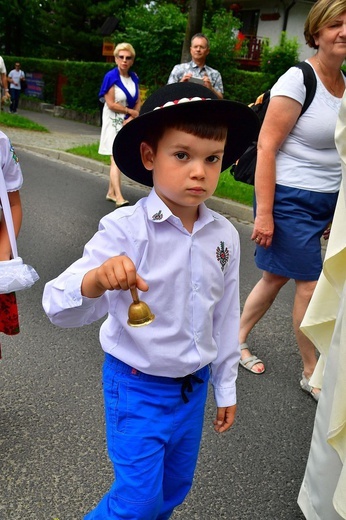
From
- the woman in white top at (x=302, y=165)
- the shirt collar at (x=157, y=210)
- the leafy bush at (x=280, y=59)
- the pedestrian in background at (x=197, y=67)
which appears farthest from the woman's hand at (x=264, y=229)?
the leafy bush at (x=280, y=59)

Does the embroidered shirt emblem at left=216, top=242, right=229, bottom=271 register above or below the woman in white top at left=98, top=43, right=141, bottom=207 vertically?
above

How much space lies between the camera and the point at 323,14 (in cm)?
298

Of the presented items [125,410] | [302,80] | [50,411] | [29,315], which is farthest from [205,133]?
[29,315]

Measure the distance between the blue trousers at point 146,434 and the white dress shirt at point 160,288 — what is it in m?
0.05

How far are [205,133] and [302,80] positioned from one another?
57.8 inches

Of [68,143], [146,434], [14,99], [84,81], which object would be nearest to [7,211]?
[146,434]

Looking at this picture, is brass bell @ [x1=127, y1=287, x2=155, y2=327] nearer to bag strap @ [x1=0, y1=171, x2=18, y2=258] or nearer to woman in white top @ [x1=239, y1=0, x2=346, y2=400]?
bag strap @ [x1=0, y1=171, x2=18, y2=258]

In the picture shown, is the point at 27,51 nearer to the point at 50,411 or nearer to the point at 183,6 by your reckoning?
the point at 183,6

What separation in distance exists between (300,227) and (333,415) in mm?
1468

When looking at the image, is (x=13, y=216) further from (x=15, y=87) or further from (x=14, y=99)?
(x=15, y=87)

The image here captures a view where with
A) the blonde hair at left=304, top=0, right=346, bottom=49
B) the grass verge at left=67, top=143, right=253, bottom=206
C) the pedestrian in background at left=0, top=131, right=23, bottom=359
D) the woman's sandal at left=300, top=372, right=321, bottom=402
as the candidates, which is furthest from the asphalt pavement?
the pedestrian in background at left=0, top=131, right=23, bottom=359

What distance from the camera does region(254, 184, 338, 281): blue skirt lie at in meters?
3.23

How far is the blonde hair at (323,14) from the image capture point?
293cm

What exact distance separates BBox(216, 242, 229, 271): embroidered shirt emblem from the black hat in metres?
0.31
